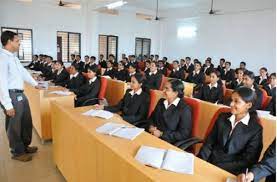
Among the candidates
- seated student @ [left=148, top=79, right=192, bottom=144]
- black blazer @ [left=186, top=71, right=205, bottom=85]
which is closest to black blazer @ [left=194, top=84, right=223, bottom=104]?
seated student @ [left=148, top=79, right=192, bottom=144]

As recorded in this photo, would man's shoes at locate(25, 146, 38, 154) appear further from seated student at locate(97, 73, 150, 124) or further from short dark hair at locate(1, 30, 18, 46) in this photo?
short dark hair at locate(1, 30, 18, 46)

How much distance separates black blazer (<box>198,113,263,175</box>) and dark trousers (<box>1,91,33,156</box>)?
7.17ft

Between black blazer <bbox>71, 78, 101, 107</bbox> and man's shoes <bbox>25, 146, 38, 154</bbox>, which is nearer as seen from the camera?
man's shoes <bbox>25, 146, 38, 154</bbox>

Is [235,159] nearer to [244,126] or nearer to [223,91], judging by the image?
[244,126]

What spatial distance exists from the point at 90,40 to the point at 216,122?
887 centimetres

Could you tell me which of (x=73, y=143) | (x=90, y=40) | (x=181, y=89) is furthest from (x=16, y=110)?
(x=90, y=40)

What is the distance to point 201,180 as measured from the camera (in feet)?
4.24

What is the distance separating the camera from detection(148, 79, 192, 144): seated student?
7.73 feet

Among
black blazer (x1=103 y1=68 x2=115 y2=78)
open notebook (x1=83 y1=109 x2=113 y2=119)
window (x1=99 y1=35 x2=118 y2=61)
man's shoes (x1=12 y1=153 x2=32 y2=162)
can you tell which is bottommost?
man's shoes (x1=12 y1=153 x2=32 y2=162)

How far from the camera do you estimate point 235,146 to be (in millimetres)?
1853

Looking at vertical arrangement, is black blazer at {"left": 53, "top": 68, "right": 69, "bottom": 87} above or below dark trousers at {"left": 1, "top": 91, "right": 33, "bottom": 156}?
above

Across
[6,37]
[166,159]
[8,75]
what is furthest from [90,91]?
[166,159]

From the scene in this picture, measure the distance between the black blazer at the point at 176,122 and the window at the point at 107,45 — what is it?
9.02m

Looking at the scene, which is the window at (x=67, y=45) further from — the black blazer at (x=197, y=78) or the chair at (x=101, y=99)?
the chair at (x=101, y=99)
